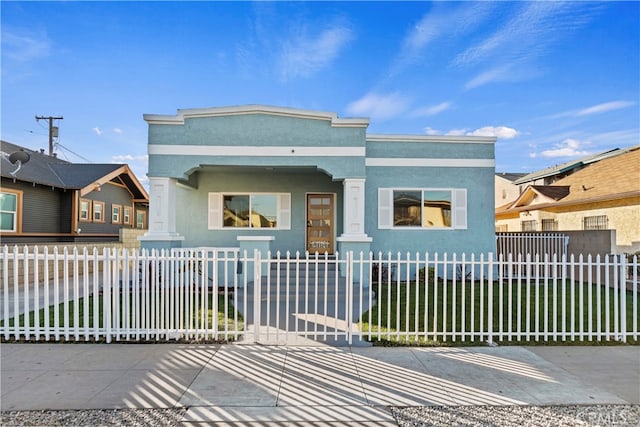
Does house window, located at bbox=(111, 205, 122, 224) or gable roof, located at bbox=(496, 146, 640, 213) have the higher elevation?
gable roof, located at bbox=(496, 146, 640, 213)

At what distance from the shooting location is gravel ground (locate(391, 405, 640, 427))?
3484 millimetres

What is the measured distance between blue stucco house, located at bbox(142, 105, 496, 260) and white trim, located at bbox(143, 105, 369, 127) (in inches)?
1.1

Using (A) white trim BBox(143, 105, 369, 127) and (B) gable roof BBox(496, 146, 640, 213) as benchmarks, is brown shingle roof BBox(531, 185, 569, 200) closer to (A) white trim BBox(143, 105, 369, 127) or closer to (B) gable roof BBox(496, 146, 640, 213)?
(B) gable roof BBox(496, 146, 640, 213)

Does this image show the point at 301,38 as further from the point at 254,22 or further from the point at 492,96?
the point at 492,96

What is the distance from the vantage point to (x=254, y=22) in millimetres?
10539

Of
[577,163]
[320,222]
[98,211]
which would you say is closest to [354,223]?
[320,222]

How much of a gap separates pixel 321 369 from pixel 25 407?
3173 mm

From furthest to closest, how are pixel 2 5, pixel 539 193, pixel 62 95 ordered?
pixel 539 193, pixel 62 95, pixel 2 5

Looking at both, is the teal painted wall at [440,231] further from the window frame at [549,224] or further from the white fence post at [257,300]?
the window frame at [549,224]

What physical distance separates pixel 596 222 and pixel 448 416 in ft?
54.6

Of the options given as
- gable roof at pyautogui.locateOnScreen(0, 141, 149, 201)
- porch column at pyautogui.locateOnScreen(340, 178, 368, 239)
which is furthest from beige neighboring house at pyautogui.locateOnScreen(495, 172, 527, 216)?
gable roof at pyautogui.locateOnScreen(0, 141, 149, 201)

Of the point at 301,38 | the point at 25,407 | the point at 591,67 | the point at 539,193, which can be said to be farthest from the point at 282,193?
the point at 539,193

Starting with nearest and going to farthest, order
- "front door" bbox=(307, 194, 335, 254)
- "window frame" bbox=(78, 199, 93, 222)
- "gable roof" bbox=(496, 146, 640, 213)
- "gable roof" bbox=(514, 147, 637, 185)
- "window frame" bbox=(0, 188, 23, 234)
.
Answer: "front door" bbox=(307, 194, 335, 254) → "window frame" bbox=(0, 188, 23, 234) → "gable roof" bbox=(496, 146, 640, 213) → "window frame" bbox=(78, 199, 93, 222) → "gable roof" bbox=(514, 147, 637, 185)

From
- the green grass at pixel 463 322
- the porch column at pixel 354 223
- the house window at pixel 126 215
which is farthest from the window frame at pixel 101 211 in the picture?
the green grass at pixel 463 322
